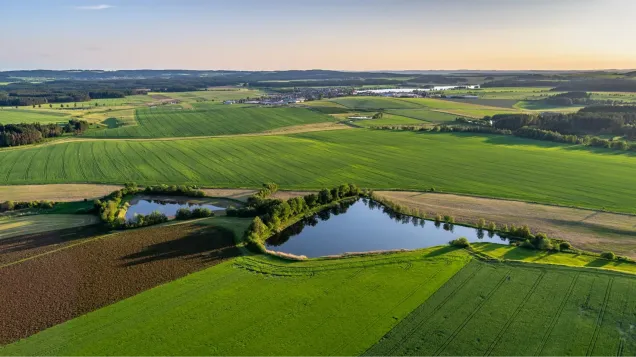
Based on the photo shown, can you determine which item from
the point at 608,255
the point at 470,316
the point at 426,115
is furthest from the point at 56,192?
the point at 426,115

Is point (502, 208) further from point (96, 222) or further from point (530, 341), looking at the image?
point (96, 222)

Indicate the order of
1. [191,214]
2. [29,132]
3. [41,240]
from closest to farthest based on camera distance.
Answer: [41,240], [191,214], [29,132]

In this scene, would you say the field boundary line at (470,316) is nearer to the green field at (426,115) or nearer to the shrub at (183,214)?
the shrub at (183,214)

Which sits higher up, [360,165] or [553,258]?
[360,165]

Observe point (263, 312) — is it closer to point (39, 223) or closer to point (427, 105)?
point (39, 223)

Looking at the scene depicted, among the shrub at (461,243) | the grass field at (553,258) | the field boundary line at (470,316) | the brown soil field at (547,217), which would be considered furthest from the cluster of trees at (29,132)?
the field boundary line at (470,316)

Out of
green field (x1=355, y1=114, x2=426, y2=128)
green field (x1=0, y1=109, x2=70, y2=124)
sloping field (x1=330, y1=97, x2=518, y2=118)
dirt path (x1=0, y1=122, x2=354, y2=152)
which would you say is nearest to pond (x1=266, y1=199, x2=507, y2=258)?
dirt path (x1=0, y1=122, x2=354, y2=152)

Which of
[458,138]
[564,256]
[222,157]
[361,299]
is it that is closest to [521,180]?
[564,256]
